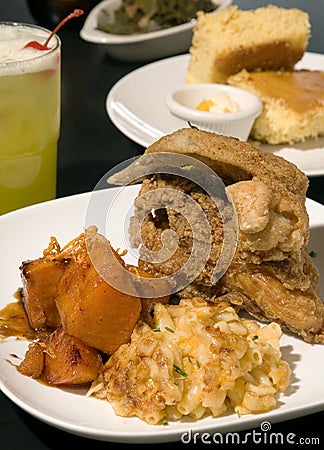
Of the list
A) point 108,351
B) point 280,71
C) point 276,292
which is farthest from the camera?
point 280,71

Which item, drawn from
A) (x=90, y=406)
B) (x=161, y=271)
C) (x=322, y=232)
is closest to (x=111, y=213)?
(x=161, y=271)

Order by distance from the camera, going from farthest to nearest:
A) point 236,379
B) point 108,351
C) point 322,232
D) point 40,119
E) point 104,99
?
point 104,99 → point 40,119 → point 322,232 → point 108,351 → point 236,379

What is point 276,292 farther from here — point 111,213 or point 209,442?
point 111,213

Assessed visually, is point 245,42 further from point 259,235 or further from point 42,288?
point 42,288

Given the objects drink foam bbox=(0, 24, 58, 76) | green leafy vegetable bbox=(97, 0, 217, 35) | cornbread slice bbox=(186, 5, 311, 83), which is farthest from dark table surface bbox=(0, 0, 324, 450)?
drink foam bbox=(0, 24, 58, 76)

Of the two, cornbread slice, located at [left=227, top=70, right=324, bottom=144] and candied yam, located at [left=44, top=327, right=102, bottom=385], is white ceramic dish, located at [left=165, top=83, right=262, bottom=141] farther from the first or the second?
candied yam, located at [left=44, top=327, right=102, bottom=385]

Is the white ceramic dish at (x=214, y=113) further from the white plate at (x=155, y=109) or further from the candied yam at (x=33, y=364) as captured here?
the candied yam at (x=33, y=364)

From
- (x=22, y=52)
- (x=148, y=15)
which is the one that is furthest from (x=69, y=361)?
(x=148, y=15)
